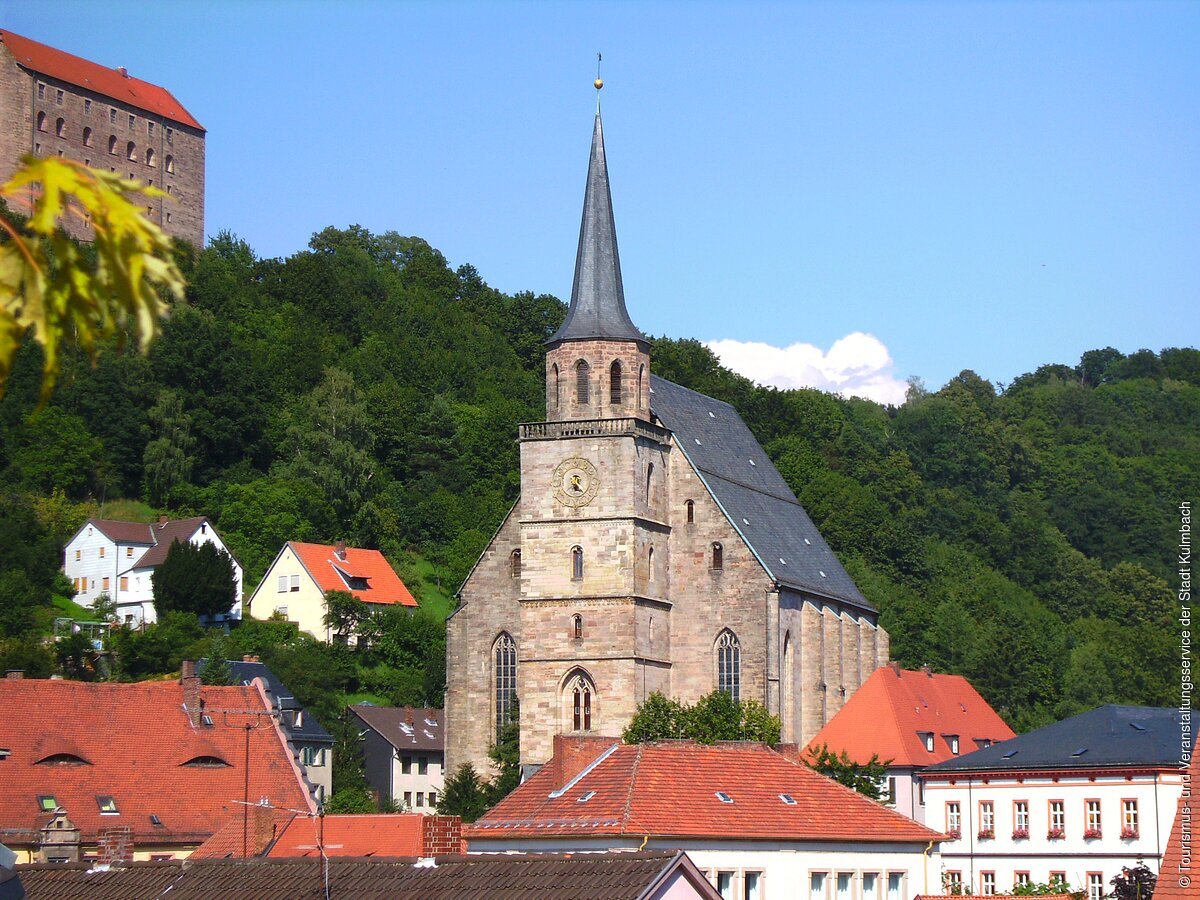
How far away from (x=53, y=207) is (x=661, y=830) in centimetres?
2684

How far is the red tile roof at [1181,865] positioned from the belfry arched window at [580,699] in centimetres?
4401

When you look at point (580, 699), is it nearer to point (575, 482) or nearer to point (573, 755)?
point (575, 482)

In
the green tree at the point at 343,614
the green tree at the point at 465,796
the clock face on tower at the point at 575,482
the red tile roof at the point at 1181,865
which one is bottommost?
the green tree at the point at 465,796

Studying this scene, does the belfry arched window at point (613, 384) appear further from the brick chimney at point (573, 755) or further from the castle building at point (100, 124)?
the castle building at point (100, 124)

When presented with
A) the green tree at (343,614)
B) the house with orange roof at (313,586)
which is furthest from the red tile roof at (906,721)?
the house with orange roof at (313,586)

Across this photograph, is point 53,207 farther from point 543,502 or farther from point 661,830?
point 543,502

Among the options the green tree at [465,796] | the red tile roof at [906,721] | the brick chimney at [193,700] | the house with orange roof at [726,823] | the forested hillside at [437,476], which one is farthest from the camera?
the forested hillside at [437,476]

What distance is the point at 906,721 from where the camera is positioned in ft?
189

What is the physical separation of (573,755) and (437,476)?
5818 cm

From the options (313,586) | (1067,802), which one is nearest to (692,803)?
(1067,802)

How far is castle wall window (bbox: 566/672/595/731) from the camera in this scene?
54.3 m

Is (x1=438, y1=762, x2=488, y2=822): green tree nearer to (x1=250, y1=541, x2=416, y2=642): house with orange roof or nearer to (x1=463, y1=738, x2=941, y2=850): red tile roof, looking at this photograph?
(x1=463, y1=738, x2=941, y2=850): red tile roof

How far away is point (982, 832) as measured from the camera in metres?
49.0

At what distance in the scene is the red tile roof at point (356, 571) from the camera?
77.8 metres
